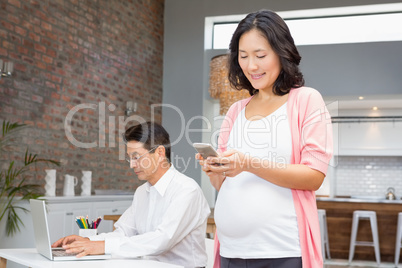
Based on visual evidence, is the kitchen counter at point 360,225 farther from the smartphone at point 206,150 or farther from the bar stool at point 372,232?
the smartphone at point 206,150

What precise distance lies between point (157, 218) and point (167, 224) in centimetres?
23

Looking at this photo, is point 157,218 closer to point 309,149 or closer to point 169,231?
point 169,231

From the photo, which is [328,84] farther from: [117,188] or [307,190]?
[307,190]

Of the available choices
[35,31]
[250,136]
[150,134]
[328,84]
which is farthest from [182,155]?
[250,136]

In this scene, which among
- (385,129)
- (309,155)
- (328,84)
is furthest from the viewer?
(385,129)

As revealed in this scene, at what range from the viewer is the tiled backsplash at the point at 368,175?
976 cm

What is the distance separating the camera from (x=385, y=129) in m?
9.45

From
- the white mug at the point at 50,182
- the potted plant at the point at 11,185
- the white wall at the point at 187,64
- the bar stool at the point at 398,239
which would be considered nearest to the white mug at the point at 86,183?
the white mug at the point at 50,182

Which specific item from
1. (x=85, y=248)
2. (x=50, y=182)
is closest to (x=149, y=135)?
(x=85, y=248)

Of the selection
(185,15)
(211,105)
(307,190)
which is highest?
(185,15)

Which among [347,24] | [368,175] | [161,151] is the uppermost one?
[347,24]

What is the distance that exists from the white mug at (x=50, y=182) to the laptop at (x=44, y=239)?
3.17 meters

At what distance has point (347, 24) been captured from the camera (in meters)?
7.42

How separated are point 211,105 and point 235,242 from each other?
677 centimetres
